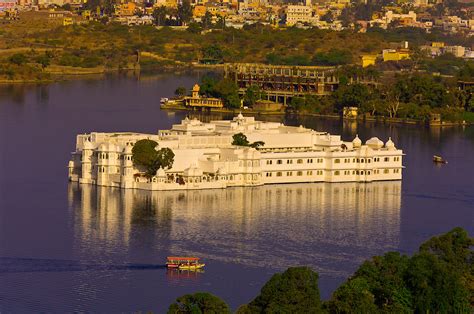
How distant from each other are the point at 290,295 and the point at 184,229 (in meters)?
7.73

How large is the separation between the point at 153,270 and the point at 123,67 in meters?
39.4

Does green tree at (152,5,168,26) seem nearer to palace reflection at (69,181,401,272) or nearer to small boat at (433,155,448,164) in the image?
small boat at (433,155,448,164)

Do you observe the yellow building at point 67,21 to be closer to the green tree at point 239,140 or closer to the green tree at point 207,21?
the green tree at point 207,21

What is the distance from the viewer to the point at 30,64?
56.4 metres

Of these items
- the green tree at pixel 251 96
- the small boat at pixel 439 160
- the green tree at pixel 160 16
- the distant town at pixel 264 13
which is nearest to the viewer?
the small boat at pixel 439 160

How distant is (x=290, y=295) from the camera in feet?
55.4

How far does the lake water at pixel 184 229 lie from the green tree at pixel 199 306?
9.77ft

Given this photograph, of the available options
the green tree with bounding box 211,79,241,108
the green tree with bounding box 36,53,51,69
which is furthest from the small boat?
the green tree with bounding box 36,53,51,69

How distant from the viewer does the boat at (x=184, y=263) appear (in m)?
21.7

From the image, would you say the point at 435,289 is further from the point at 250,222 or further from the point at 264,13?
the point at 264,13

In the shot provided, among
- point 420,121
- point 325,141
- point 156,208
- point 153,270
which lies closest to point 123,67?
point 420,121

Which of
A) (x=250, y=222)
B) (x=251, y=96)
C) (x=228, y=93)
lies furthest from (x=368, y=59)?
(x=250, y=222)

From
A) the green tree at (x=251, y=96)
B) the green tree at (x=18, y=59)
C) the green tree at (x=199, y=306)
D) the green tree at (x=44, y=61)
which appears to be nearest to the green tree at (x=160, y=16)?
the green tree at (x=44, y=61)

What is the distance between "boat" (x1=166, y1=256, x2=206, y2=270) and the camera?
856 inches
